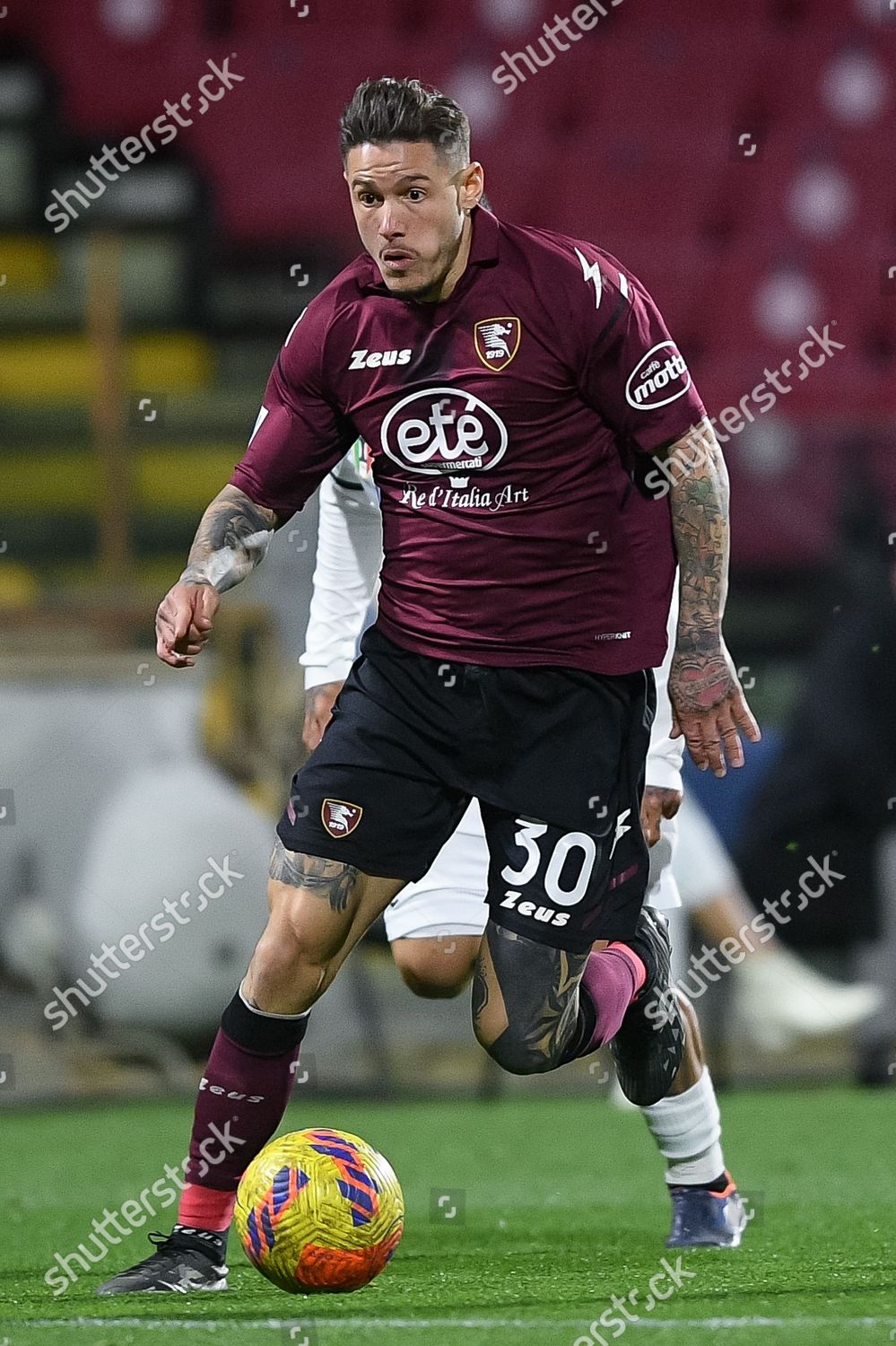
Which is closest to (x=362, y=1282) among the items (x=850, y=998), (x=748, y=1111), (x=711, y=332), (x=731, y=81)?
(x=748, y=1111)

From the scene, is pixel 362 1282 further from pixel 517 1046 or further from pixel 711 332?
pixel 711 332

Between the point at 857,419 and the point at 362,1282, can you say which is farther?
the point at 857,419

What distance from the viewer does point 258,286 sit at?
416 inches

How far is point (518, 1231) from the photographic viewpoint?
4.53 meters

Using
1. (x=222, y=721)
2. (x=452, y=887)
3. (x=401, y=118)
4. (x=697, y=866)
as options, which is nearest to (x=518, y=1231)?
(x=452, y=887)

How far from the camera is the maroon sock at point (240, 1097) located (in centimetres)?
362

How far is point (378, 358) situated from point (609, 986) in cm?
124

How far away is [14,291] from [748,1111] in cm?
602

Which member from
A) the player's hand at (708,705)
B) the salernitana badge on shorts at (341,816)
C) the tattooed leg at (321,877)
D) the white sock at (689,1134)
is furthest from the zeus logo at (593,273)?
the white sock at (689,1134)

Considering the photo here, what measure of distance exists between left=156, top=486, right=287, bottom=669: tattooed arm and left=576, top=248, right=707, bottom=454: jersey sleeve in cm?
65

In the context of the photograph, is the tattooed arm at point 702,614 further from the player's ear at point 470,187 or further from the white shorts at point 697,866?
the white shorts at point 697,866

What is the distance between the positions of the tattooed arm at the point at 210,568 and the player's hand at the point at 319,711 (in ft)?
2.09

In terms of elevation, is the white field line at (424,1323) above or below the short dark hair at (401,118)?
below

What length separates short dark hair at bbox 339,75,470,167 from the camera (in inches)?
139
